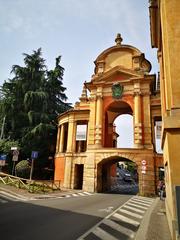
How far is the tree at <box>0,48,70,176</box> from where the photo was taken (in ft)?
106

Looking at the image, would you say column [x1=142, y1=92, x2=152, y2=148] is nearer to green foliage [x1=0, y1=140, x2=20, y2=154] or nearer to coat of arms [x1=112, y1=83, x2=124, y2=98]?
coat of arms [x1=112, y1=83, x2=124, y2=98]

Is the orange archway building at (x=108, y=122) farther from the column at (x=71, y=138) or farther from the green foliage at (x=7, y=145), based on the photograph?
the green foliage at (x=7, y=145)

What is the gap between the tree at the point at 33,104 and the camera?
106 feet

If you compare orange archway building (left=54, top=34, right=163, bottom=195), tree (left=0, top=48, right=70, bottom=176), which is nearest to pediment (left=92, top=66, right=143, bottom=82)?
orange archway building (left=54, top=34, right=163, bottom=195)

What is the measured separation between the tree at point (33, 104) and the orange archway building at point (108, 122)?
342 centimetres

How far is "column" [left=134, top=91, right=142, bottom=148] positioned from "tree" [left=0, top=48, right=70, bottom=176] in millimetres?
13160

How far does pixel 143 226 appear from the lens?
27.0ft

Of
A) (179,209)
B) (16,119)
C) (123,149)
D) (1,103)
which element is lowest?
(179,209)

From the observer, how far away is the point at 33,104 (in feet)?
113

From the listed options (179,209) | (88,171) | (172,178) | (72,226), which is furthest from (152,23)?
(88,171)

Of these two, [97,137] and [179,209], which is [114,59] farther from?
[179,209]

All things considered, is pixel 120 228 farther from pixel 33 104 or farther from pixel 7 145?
pixel 33 104

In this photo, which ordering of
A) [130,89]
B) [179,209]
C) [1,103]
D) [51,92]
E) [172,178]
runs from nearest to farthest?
[179,209] < [172,178] < [130,89] < [1,103] < [51,92]

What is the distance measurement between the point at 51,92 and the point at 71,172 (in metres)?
16.3
